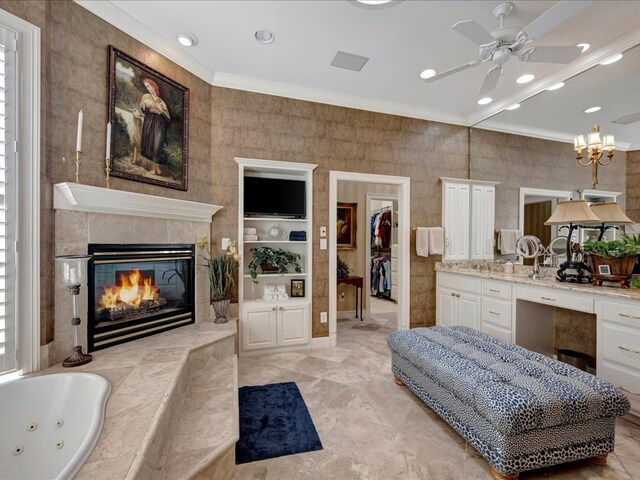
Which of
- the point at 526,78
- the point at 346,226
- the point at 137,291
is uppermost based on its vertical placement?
the point at 526,78

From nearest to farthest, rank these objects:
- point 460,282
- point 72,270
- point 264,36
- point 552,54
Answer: point 72,270
point 552,54
point 264,36
point 460,282

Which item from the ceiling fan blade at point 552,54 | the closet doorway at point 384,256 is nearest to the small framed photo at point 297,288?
the closet doorway at point 384,256

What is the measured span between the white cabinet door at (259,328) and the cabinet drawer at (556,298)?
2638mm

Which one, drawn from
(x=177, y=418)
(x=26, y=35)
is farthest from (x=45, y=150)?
(x=177, y=418)

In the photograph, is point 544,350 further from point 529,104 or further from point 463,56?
point 463,56

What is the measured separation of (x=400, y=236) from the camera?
4148mm

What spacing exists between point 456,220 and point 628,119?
6.54 feet

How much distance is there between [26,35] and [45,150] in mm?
700

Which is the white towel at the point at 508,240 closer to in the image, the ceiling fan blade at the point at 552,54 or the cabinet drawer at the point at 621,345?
the cabinet drawer at the point at 621,345

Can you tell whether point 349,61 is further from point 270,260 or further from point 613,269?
point 613,269

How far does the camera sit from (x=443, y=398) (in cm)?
204

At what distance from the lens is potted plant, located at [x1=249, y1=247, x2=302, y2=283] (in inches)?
135

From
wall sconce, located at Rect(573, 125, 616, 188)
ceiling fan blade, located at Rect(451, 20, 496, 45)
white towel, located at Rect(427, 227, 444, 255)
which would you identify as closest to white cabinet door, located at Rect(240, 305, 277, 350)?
white towel, located at Rect(427, 227, 444, 255)

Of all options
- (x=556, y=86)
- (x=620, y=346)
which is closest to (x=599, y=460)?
(x=620, y=346)
